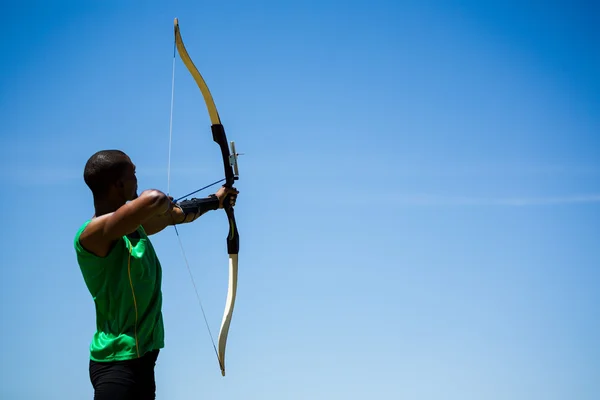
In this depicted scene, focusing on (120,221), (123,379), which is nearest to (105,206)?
(120,221)

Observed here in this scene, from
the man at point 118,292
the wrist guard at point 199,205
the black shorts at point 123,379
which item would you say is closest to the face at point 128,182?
the man at point 118,292

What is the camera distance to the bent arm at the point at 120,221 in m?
2.87

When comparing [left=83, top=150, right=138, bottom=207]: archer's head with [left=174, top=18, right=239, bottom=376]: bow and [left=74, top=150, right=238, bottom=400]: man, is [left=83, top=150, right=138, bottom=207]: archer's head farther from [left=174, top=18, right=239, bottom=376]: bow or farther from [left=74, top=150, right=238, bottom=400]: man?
[left=174, top=18, right=239, bottom=376]: bow

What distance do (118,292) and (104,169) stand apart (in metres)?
0.49


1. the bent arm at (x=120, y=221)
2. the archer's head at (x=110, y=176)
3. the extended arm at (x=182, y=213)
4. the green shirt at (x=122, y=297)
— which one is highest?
the extended arm at (x=182, y=213)

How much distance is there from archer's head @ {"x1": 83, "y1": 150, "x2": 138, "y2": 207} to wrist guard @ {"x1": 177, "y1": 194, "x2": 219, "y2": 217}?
0.92 meters

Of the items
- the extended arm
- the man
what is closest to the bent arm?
the man

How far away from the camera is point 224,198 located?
15.0ft

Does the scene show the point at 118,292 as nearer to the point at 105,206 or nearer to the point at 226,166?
the point at 105,206

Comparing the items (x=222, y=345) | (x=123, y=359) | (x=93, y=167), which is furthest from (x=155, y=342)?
(x=222, y=345)

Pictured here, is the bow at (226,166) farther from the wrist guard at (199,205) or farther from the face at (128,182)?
the face at (128,182)

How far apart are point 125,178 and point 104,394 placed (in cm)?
84

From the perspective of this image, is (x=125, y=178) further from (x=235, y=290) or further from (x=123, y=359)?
(x=235, y=290)

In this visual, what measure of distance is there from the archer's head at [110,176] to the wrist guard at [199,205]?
92cm
